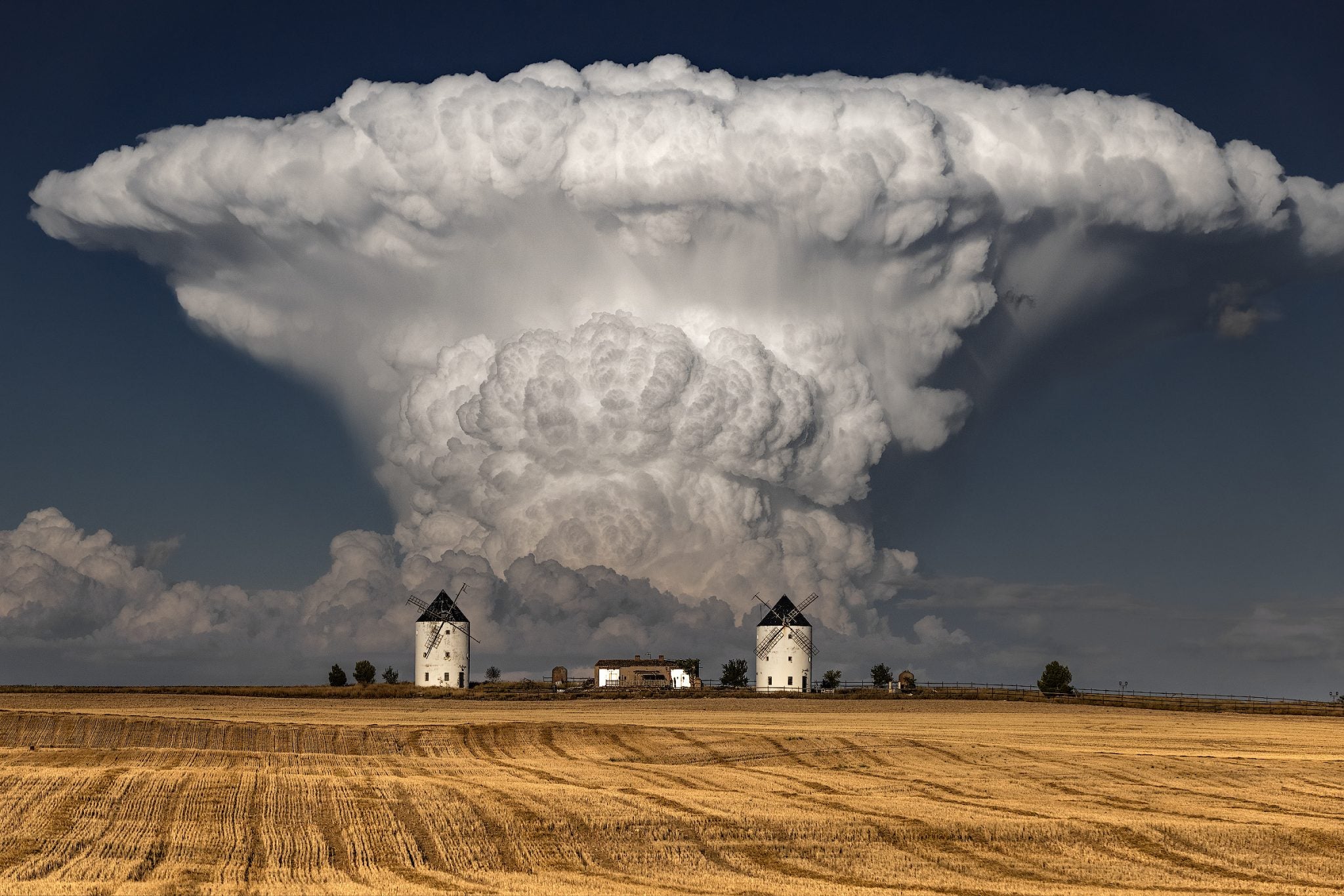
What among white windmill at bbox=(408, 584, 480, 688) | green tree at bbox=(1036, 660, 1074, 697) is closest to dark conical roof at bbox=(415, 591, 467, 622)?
white windmill at bbox=(408, 584, 480, 688)

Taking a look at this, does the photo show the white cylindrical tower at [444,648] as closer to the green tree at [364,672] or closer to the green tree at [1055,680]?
the green tree at [364,672]

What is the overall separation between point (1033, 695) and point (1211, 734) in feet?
170

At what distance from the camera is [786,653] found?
167250 mm

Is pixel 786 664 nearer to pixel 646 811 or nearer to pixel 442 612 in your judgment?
pixel 442 612

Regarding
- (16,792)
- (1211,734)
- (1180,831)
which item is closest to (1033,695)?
(1211,734)

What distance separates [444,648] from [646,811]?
414 ft

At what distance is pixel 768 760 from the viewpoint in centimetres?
7181

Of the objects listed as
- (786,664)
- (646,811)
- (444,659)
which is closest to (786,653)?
(786,664)

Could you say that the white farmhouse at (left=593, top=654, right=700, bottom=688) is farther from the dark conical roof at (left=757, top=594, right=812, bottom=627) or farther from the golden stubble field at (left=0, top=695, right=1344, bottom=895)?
the golden stubble field at (left=0, top=695, right=1344, bottom=895)

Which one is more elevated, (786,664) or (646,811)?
(786,664)

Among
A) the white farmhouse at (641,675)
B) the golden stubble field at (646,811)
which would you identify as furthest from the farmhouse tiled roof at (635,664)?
the golden stubble field at (646,811)

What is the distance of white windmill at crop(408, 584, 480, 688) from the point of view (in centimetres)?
16912

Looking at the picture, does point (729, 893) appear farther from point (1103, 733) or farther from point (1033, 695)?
point (1033, 695)

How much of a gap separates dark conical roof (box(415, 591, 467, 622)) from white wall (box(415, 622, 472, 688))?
60 cm
